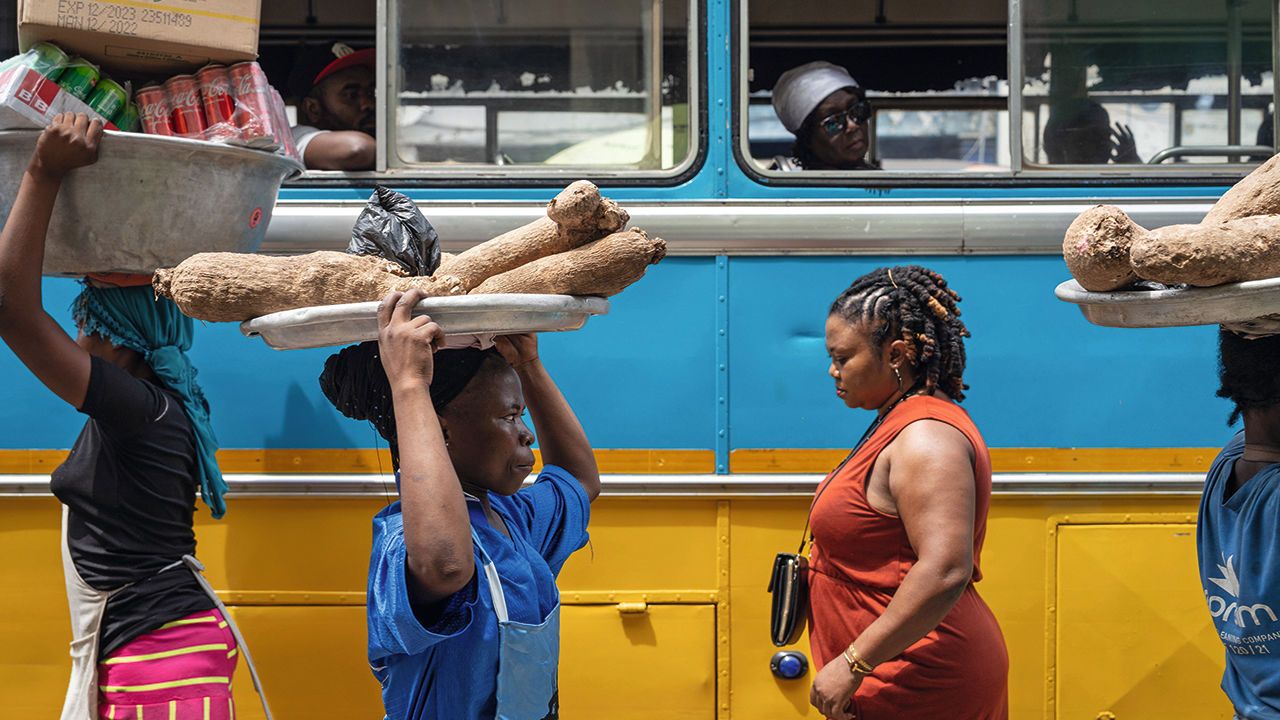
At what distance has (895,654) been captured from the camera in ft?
7.60

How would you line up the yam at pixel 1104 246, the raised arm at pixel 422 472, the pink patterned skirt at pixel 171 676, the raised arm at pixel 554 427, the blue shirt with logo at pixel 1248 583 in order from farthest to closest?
the pink patterned skirt at pixel 171 676, the raised arm at pixel 554 427, the blue shirt with logo at pixel 1248 583, the yam at pixel 1104 246, the raised arm at pixel 422 472

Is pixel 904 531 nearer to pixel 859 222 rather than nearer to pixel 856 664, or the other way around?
pixel 856 664

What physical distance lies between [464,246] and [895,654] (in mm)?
1541

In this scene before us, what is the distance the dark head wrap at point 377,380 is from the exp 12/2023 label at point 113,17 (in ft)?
2.80

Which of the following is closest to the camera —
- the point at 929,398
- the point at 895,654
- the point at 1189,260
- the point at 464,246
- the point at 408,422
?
the point at 408,422

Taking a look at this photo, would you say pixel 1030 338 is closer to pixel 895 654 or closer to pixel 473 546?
pixel 895 654

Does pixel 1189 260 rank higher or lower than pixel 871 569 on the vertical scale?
higher

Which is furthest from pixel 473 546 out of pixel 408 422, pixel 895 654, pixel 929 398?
pixel 929 398

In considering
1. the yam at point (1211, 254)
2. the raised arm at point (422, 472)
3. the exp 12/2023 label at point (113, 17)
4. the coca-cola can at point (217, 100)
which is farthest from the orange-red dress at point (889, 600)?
the exp 12/2023 label at point (113, 17)

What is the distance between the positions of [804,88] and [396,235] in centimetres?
182

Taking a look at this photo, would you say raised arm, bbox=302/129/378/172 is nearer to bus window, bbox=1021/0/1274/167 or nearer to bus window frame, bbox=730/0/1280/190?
bus window frame, bbox=730/0/1280/190

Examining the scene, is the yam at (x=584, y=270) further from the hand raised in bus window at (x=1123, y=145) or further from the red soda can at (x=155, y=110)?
the hand raised in bus window at (x=1123, y=145)

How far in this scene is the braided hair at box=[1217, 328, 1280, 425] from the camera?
2.16 m

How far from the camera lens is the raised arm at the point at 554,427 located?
7.70 ft
